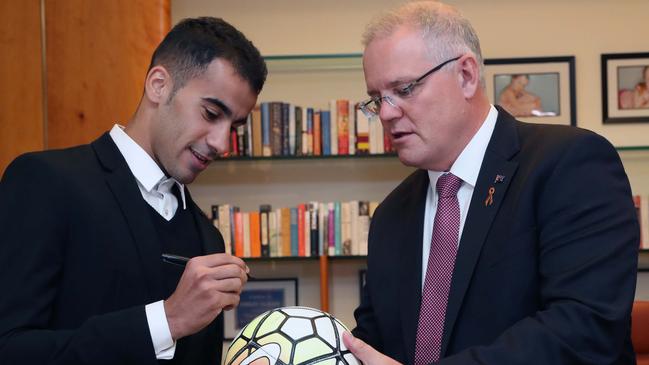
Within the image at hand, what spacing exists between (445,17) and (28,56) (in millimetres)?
2635

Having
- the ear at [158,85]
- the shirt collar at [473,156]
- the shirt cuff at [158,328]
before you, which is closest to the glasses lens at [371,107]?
the shirt collar at [473,156]

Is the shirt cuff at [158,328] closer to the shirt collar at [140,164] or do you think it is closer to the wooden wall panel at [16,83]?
the shirt collar at [140,164]

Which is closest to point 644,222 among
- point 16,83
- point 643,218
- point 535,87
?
point 643,218

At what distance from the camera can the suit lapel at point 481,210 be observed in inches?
88.1

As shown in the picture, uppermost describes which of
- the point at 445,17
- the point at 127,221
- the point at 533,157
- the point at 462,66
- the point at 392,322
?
the point at 445,17

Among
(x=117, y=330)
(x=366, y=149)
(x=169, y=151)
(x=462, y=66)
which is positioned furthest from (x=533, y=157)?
(x=366, y=149)

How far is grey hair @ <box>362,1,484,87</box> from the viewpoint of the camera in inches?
95.6

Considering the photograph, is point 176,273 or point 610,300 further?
point 176,273

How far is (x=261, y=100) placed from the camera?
5.06 meters

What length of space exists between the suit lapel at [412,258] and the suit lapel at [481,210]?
0.53ft

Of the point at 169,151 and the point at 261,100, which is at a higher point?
the point at 261,100

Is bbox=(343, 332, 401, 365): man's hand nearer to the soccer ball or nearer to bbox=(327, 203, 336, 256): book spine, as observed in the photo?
the soccer ball

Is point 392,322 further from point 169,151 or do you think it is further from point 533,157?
point 169,151

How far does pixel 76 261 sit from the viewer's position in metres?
2.23
